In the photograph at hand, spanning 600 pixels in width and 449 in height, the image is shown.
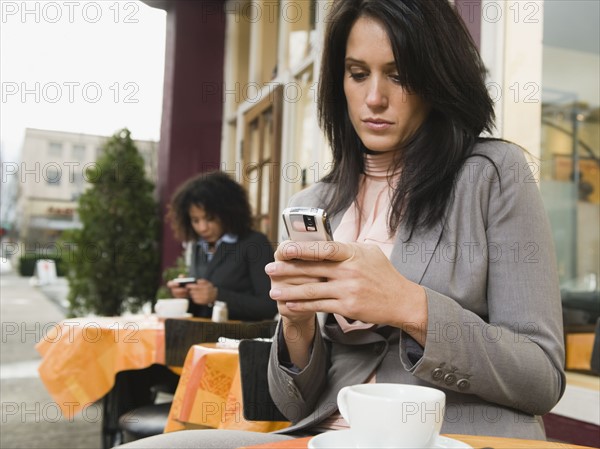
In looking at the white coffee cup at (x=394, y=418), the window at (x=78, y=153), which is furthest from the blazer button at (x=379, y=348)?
the window at (x=78, y=153)

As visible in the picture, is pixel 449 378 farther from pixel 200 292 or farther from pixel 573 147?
pixel 573 147

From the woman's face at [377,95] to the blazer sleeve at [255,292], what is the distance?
2.23 m

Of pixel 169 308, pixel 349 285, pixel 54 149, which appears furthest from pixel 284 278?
pixel 54 149

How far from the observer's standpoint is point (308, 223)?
2.98 ft

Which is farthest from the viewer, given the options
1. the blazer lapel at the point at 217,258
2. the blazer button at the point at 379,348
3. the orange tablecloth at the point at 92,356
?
the blazer lapel at the point at 217,258

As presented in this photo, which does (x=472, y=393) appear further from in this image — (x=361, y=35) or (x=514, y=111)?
(x=514, y=111)

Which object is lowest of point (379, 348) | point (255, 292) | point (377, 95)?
point (255, 292)

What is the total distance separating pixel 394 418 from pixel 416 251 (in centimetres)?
55

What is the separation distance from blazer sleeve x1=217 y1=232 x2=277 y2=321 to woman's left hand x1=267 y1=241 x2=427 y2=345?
8.12ft

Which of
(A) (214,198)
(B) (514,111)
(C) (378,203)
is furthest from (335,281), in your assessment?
(A) (214,198)

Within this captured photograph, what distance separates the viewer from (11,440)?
160 inches

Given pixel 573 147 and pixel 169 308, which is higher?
pixel 573 147

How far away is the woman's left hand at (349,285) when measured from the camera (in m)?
0.94

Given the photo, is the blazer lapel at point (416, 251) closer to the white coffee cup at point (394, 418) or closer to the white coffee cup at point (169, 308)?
the white coffee cup at point (394, 418)
